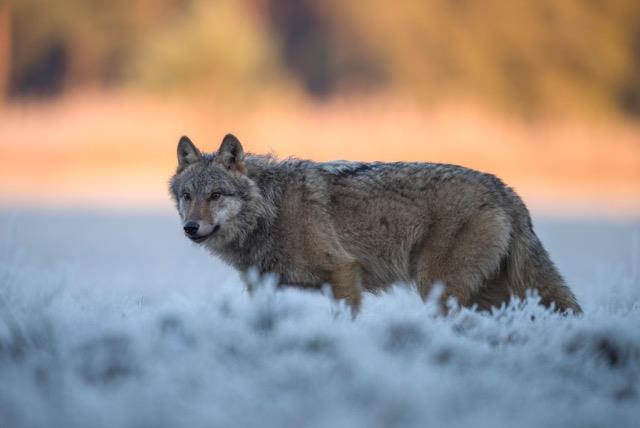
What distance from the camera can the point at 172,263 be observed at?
11164 mm

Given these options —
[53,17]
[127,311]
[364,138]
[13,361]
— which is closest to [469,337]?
[127,311]

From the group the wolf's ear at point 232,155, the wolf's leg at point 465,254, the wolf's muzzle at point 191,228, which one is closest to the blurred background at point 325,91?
the wolf's ear at point 232,155

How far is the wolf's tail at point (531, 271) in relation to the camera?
5.20 m

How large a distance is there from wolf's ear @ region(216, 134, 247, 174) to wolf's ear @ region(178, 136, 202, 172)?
25 cm

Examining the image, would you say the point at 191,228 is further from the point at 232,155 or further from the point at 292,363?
the point at 292,363

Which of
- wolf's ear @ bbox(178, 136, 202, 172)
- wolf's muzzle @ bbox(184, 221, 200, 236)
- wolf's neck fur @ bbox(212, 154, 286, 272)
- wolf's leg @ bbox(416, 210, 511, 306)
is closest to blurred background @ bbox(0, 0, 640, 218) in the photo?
wolf's ear @ bbox(178, 136, 202, 172)

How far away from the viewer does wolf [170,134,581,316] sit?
5176 millimetres

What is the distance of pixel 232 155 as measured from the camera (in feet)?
19.5

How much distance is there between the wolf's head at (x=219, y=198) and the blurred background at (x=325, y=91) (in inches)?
461

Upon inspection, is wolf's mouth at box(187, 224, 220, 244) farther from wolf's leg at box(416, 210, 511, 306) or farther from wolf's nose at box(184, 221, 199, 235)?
wolf's leg at box(416, 210, 511, 306)

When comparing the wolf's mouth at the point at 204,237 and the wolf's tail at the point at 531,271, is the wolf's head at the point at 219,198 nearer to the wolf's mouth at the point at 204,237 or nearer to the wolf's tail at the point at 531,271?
the wolf's mouth at the point at 204,237

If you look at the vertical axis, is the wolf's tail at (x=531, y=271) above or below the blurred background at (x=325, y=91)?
below

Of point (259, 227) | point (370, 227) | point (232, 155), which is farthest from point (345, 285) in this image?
point (232, 155)

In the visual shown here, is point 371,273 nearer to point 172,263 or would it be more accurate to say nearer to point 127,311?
point 127,311
